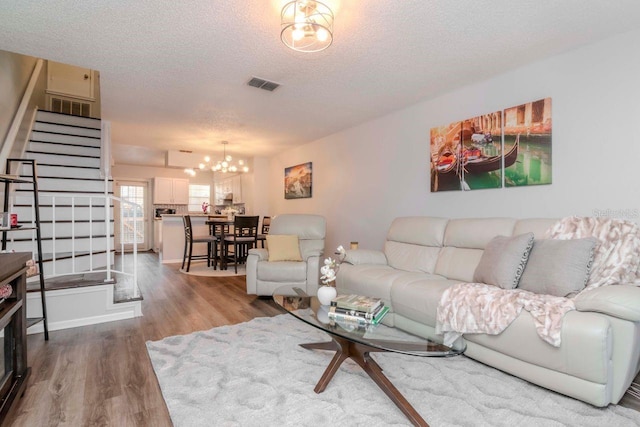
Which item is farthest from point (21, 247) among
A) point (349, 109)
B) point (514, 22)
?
point (514, 22)

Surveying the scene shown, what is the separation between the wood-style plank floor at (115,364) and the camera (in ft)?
5.39

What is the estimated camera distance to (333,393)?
182 cm

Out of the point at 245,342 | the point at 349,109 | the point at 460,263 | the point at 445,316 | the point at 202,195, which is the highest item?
the point at 349,109

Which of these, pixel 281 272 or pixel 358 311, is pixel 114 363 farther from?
pixel 281 272

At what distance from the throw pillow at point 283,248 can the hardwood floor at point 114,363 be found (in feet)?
1.84

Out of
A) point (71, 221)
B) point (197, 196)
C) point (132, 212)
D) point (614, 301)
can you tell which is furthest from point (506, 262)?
point (132, 212)

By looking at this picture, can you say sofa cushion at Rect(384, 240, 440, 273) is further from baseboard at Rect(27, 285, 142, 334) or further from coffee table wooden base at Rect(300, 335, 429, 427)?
baseboard at Rect(27, 285, 142, 334)

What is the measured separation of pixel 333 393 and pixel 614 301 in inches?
62.4

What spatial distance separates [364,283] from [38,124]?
18.2 ft

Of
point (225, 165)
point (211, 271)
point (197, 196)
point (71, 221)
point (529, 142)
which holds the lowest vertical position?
point (211, 271)

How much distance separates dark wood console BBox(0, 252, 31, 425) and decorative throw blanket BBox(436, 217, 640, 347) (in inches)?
90.7

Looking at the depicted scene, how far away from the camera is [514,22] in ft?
7.50

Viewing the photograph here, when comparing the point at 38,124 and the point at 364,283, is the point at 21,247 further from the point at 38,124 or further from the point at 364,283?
the point at 364,283

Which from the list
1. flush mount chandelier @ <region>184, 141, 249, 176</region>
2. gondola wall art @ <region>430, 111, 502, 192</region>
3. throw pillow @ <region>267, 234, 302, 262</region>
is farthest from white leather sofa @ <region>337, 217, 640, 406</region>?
flush mount chandelier @ <region>184, 141, 249, 176</region>
